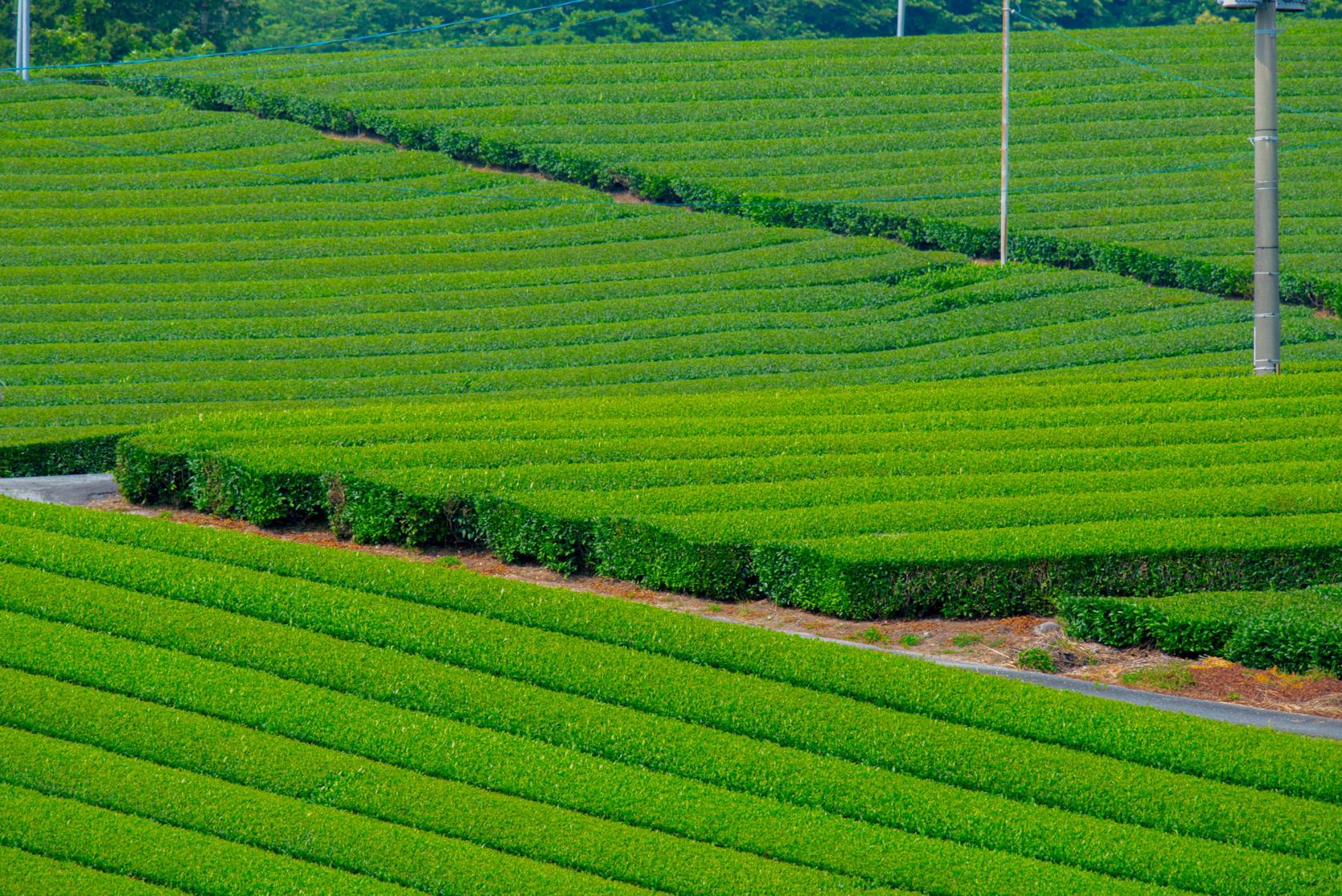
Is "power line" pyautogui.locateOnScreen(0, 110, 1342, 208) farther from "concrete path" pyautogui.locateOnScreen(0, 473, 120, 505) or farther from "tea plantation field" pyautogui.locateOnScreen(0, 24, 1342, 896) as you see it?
"concrete path" pyautogui.locateOnScreen(0, 473, 120, 505)

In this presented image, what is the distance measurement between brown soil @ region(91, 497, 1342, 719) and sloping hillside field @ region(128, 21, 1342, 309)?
1806cm

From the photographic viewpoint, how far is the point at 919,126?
39.6m

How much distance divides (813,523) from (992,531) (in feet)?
6.45

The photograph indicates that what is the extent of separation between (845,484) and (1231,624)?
4829 mm

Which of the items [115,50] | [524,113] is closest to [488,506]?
[524,113]

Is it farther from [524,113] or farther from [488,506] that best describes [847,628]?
[524,113]

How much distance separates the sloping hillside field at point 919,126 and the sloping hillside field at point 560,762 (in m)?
20.9

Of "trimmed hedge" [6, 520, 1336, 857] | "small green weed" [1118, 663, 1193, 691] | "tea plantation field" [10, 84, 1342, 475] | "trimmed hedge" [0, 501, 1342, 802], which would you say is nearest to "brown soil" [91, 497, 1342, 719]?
"small green weed" [1118, 663, 1193, 691]

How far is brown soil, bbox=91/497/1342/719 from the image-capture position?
13.7 m

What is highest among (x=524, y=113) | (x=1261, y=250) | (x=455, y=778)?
(x=524, y=113)

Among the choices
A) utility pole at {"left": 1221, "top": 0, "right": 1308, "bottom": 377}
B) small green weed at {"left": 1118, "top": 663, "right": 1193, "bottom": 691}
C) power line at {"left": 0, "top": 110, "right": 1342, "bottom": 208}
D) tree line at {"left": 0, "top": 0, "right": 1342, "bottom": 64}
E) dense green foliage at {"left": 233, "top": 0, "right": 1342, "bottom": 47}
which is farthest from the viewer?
dense green foliage at {"left": 233, "top": 0, "right": 1342, "bottom": 47}

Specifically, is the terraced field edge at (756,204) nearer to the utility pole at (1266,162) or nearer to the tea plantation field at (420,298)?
the tea plantation field at (420,298)

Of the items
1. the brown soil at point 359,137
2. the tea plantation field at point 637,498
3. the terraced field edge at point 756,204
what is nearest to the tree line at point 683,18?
the terraced field edge at point 756,204

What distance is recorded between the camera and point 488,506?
16.9 meters
